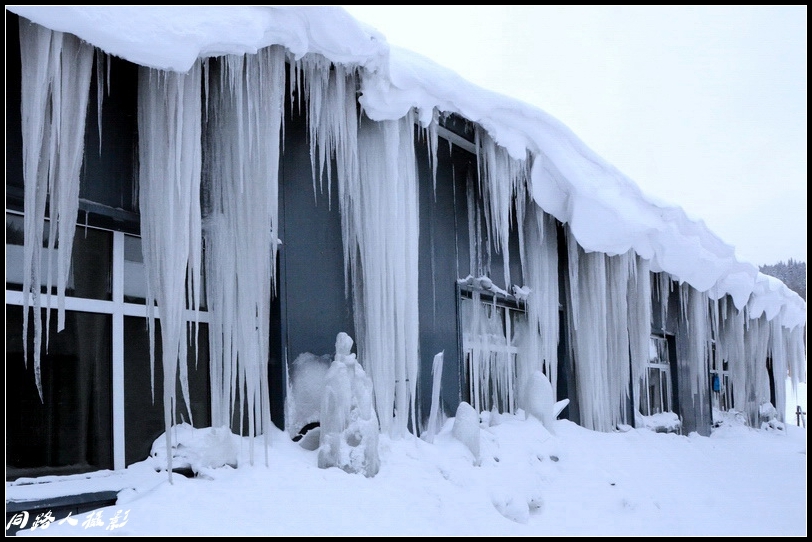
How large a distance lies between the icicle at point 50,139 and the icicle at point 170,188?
0.46 m

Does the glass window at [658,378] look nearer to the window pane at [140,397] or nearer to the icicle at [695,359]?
the icicle at [695,359]

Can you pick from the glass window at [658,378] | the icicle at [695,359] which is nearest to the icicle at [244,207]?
the icicle at [695,359]

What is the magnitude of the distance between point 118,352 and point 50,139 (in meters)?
1.34

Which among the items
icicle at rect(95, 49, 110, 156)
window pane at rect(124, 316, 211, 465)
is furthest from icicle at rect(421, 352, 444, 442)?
icicle at rect(95, 49, 110, 156)

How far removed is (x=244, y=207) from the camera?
16.0ft

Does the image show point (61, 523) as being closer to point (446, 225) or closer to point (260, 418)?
point (260, 418)

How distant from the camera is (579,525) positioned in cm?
591

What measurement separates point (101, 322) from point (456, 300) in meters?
3.94

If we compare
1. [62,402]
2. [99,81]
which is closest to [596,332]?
[62,402]

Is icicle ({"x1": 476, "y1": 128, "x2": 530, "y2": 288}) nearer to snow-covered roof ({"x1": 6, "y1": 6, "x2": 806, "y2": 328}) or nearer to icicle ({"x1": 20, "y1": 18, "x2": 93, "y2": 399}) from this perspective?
snow-covered roof ({"x1": 6, "y1": 6, "x2": 806, "y2": 328})

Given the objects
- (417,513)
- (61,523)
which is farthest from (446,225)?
(61,523)

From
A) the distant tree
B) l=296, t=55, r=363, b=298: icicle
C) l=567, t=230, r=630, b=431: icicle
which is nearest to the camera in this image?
l=296, t=55, r=363, b=298: icicle

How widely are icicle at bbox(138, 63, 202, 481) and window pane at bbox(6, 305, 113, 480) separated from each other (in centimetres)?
40

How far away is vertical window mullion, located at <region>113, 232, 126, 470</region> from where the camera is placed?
4539mm
